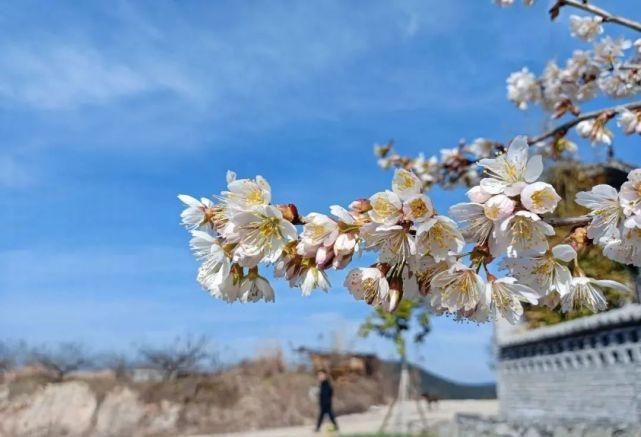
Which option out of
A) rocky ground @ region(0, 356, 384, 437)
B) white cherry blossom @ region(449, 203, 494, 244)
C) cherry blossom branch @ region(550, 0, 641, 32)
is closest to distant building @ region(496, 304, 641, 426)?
cherry blossom branch @ region(550, 0, 641, 32)

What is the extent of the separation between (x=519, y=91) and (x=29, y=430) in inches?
459

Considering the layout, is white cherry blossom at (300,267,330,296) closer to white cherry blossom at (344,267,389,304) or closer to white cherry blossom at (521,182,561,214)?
white cherry blossom at (344,267,389,304)

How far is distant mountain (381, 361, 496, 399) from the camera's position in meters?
17.8

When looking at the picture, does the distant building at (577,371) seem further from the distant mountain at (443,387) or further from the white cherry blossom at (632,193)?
the distant mountain at (443,387)

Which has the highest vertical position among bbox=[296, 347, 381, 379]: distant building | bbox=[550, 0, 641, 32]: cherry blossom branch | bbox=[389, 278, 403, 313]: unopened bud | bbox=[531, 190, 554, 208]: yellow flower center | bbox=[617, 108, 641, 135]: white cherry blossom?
bbox=[296, 347, 381, 379]: distant building

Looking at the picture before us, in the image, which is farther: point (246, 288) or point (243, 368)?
point (243, 368)

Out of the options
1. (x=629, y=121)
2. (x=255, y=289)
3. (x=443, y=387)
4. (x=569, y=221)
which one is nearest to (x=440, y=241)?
(x=569, y=221)

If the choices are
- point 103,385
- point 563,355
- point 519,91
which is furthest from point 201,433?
point 519,91

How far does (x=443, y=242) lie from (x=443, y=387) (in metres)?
19.6

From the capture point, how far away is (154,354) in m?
15.4

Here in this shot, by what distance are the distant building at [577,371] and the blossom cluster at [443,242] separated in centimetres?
302

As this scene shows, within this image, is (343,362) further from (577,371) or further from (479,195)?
(479,195)

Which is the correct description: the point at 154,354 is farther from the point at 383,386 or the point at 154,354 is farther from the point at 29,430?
the point at 383,386

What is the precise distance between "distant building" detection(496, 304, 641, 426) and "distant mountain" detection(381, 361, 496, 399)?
394 inches
